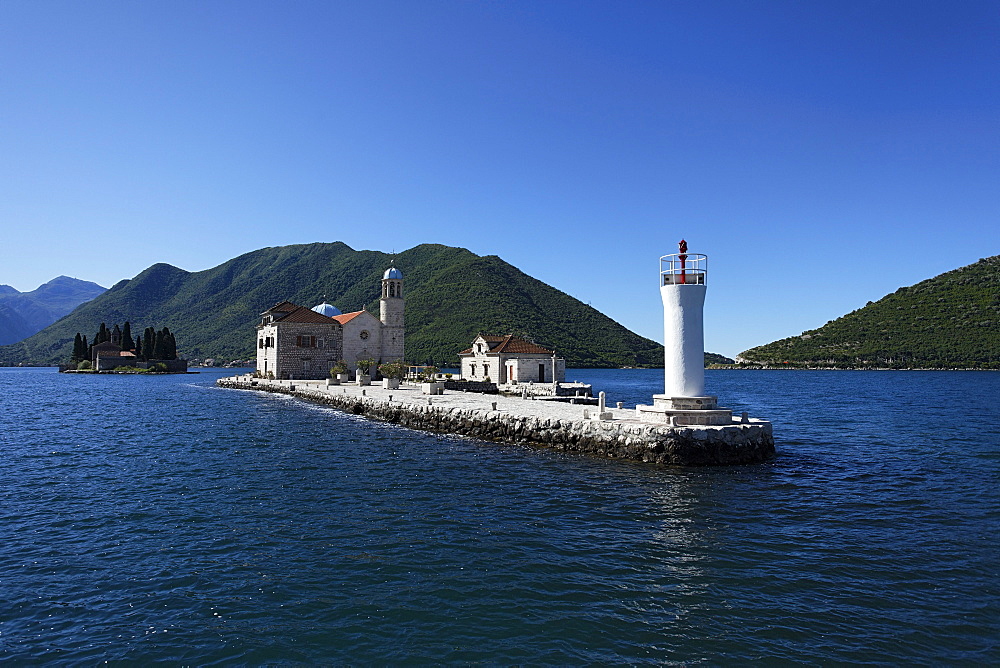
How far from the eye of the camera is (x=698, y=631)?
724cm

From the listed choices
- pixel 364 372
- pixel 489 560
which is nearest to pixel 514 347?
pixel 364 372

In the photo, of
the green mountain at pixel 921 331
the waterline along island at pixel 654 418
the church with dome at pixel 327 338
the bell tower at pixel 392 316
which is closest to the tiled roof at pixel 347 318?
the church with dome at pixel 327 338

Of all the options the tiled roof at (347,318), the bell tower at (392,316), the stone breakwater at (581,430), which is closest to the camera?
the stone breakwater at (581,430)

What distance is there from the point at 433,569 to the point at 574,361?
430 feet

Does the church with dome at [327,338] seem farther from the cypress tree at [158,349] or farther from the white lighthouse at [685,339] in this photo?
the cypress tree at [158,349]

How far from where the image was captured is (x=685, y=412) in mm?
20156

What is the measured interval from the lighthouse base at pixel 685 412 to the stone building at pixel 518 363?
2713 centimetres

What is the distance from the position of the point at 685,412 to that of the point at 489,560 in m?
12.5

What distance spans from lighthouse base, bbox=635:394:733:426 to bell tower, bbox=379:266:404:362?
150 feet

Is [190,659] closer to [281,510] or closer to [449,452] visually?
[281,510]

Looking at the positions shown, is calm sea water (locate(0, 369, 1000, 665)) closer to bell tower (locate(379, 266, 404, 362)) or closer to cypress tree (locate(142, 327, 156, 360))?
bell tower (locate(379, 266, 404, 362))

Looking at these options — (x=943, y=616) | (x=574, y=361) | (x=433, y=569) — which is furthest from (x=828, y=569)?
(x=574, y=361)

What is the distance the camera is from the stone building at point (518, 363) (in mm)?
50156

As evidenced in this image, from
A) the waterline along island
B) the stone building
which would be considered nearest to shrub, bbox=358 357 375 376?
the stone building
